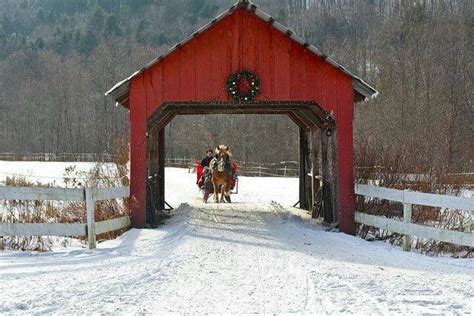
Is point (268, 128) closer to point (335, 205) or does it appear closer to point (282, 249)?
point (335, 205)

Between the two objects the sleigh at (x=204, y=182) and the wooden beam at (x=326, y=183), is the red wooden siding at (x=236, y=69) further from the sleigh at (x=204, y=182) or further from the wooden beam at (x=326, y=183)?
the sleigh at (x=204, y=182)

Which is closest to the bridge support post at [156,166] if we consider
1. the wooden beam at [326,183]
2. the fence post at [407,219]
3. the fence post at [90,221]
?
the fence post at [90,221]

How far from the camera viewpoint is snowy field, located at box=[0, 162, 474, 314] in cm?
594

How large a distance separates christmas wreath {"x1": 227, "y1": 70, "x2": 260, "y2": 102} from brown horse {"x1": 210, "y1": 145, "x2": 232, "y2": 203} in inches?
288

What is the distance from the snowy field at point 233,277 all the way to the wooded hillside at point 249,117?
15.7 ft

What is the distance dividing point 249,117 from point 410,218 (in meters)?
43.7

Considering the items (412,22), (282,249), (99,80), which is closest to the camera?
(282,249)

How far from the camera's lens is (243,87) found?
1324 cm

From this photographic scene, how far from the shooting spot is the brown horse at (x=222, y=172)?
20.4 meters

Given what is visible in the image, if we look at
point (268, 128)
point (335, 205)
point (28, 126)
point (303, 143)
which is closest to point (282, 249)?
point (335, 205)

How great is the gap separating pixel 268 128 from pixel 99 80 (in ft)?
96.0

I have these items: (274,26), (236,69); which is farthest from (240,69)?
(274,26)

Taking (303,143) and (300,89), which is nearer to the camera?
(300,89)

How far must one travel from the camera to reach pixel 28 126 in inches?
3228
